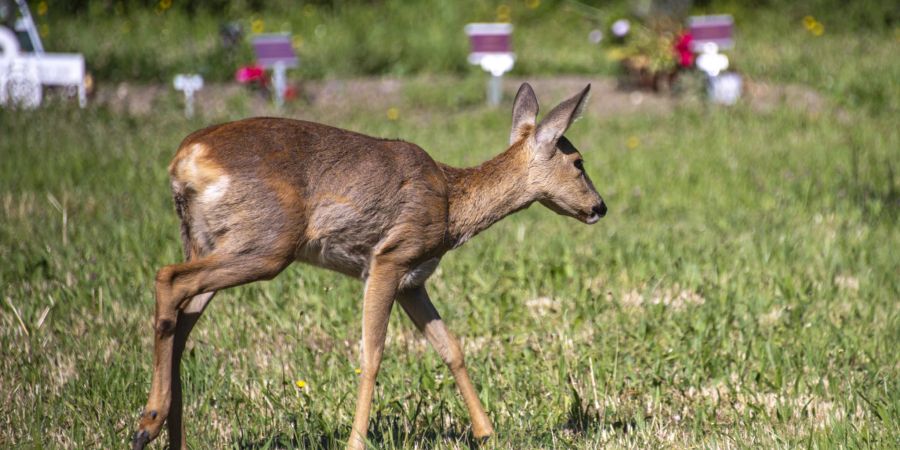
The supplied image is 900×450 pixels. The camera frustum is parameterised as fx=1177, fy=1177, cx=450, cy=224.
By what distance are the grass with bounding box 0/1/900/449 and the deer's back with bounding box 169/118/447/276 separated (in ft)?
2.31

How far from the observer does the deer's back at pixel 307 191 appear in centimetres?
360

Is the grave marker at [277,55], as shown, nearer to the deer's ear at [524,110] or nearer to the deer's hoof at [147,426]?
the deer's ear at [524,110]

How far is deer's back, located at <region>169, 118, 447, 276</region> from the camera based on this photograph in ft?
11.8

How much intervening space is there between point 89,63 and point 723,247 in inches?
345

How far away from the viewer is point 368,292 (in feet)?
12.7

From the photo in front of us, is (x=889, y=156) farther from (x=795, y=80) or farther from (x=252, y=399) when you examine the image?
(x=252, y=399)

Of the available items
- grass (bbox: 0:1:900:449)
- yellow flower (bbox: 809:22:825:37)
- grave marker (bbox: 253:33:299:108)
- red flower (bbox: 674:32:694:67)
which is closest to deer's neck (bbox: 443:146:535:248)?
grass (bbox: 0:1:900:449)

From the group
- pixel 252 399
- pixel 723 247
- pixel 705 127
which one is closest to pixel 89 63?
pixel 705 127

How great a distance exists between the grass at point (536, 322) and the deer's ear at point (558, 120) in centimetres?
104

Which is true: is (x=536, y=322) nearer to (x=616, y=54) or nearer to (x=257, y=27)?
(x=616, y=54)

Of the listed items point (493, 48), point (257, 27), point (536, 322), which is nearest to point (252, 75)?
point (493, 48)

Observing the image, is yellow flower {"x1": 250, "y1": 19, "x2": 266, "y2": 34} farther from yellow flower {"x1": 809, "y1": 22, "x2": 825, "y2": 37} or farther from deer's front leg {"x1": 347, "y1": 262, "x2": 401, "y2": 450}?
deer's front leg {"x1": 347, "y1": 262, "x2": 401, "y2": 450}

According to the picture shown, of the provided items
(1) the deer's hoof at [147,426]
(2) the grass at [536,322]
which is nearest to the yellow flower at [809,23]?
(2) the grass at [536,322]

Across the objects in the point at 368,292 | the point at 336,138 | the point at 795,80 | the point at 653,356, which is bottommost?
the point at 795,80
